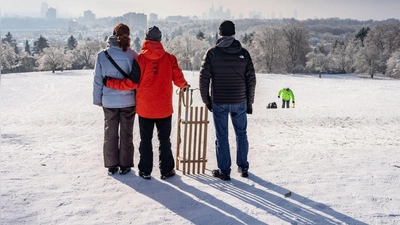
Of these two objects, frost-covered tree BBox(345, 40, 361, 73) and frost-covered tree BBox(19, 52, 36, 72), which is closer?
frost-covered tree BBox(345, 40, 361, 73)

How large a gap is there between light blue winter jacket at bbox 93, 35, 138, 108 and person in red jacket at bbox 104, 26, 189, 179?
0.42 ft

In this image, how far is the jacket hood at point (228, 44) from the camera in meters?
4.98

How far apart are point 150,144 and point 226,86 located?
141 cm

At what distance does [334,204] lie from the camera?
15.3ft

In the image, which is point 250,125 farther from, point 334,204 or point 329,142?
point 334,204

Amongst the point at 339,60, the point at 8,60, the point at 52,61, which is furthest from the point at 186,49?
the point at 8,60

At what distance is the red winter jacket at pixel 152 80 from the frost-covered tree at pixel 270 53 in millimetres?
64590

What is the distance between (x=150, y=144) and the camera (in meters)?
5.25

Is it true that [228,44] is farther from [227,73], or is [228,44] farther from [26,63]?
[26,63]

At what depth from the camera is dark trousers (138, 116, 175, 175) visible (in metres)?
5.15

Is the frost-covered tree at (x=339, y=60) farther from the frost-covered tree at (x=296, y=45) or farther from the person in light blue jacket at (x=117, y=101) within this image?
the person in light blue jacket at (x=117, y=101)

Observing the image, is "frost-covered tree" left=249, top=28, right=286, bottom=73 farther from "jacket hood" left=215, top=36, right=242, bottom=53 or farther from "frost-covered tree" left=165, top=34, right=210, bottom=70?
"jacket hood" left=215, top=36, right=242, bottom=53

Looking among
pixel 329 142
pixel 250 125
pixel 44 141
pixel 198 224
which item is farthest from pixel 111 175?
pixel 250 125

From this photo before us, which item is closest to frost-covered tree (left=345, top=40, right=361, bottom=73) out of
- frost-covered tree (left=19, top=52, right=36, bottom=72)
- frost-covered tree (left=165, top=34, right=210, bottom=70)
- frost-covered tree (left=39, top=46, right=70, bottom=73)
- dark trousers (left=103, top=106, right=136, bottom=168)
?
frost-covered tree (left=165, top=34, right=210, bottom=70)
